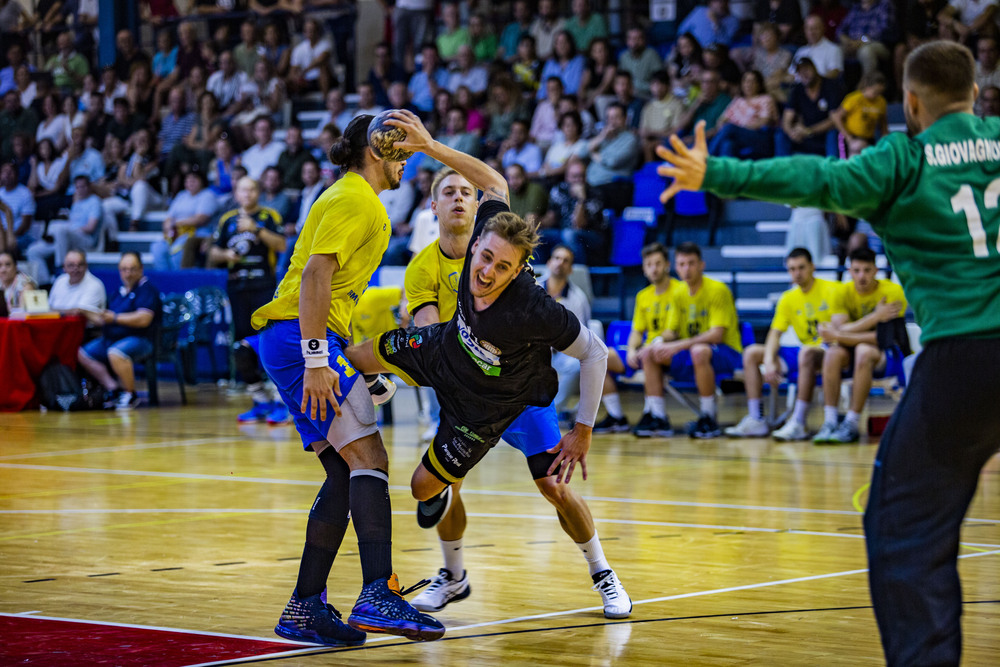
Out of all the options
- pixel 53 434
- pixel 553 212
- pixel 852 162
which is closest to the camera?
pixel 852 162

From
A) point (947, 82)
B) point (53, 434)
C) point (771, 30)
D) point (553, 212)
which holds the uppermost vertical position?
point (771, 30)

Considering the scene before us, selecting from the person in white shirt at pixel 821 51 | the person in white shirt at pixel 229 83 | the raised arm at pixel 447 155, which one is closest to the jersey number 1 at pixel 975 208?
the raised arm at pixel 447 155

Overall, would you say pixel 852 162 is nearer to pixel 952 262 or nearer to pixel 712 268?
pixel 952 262

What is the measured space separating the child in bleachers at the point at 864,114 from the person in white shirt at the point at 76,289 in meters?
8.13

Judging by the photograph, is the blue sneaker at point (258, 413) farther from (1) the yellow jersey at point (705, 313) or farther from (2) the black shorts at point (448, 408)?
(2) the black shorts at point (448, 408)

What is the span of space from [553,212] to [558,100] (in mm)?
2157

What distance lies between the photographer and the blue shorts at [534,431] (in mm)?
4918

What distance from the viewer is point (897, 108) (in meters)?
13.9

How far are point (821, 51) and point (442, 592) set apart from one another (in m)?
10.9

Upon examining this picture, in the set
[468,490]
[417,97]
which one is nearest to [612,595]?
[468,490]

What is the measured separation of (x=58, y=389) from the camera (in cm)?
1340

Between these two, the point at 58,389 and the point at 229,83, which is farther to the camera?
the point at 229,83

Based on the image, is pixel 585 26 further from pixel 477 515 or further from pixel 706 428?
pixel 477 515

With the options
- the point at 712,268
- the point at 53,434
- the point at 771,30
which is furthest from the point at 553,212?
the point at 53,434
